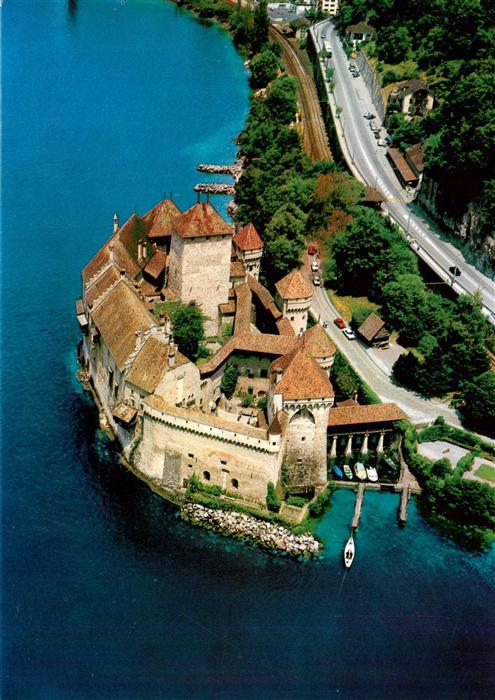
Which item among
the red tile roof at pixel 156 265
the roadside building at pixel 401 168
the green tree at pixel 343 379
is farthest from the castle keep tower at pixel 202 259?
the roadside building at pixel 401 168

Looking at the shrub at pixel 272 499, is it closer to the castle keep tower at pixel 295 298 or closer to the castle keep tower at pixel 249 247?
the castle keep tower at pixel 295 298

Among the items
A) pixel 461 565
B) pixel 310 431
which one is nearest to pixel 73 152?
pixel 310 431

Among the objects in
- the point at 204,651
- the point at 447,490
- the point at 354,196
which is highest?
the point at 354,196

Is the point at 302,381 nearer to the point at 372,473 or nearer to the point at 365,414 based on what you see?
the point at 365,414

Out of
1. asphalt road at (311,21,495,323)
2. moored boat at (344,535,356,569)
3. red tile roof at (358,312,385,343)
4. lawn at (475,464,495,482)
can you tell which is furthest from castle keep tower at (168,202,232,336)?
lawn at (475,464,495,482)

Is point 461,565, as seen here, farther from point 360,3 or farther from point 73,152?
point 360,3

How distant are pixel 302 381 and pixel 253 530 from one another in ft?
44.6

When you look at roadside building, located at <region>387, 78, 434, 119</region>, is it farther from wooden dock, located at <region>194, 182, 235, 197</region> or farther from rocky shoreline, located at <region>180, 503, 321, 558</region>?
rocky shoreline, located at <region>180, 503, 321, 558</region>

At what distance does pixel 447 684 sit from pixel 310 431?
24.3 metres

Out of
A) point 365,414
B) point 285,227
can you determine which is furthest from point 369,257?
point 365,414

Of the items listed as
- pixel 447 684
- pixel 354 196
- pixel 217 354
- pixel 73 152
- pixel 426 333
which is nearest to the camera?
pixel 447 684

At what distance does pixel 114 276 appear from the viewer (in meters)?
89.8

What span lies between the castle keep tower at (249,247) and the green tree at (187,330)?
43.5 feet

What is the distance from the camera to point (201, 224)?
3378 inches
